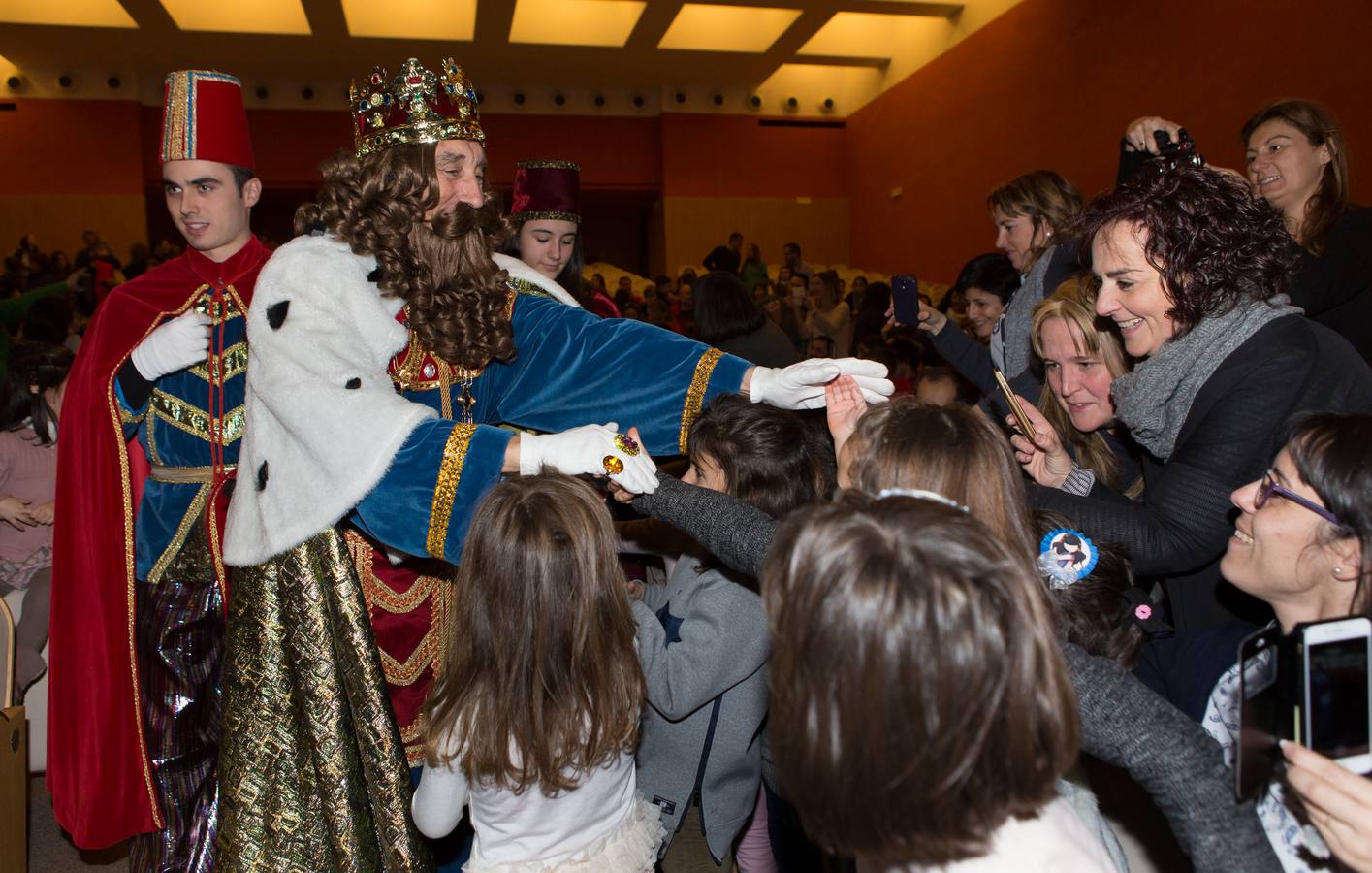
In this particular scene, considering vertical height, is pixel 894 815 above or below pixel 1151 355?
below

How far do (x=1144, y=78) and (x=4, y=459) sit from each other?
9.47 m

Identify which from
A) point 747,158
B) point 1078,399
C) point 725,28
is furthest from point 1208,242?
point 747,158

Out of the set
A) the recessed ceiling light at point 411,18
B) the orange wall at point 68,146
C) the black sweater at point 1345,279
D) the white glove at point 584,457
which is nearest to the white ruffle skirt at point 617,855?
the white glove at point 584,457

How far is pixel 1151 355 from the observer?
1931 millimetres

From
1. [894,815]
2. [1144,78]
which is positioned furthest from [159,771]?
[1144,78]

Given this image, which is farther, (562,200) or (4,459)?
(4,459)

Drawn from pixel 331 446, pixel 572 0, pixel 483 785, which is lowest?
pixel 483 785

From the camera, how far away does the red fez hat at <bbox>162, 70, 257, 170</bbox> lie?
7.12 feet

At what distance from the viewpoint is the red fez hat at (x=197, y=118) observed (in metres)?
2.17

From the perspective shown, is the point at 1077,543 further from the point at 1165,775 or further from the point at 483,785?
the point at 483,785

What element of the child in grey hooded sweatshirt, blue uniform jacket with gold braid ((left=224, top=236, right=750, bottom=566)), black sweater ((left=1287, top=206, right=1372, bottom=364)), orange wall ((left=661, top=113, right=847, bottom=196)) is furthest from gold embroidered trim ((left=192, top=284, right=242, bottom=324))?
orange wall ((left=661, top=113, right=847, bottom=196))

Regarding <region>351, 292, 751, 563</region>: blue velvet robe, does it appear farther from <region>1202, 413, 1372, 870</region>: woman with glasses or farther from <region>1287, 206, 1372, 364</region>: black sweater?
<region>1287, 206, 1372, 364</region>: black sweater

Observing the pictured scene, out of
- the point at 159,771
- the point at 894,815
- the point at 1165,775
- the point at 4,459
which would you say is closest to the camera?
the point at 894,815

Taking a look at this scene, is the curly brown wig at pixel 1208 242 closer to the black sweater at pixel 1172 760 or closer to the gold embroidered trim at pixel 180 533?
the black sweater at pixel 1172 760
